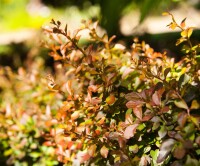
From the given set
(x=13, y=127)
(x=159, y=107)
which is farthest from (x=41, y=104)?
(x=159, y=107)

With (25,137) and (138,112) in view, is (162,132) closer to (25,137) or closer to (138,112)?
(138,112)

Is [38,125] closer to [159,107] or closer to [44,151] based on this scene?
[44,151]

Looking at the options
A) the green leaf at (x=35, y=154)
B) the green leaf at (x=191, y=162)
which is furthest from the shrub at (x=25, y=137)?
the green leaf at (x=191, y=162)

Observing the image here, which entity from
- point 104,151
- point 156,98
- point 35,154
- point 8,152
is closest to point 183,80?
point 156,98

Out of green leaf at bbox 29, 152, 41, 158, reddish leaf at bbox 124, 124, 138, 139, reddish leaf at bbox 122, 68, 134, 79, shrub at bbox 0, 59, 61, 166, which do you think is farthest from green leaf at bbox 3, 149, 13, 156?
reddish leaf at bbox 124, 124, 138, 139

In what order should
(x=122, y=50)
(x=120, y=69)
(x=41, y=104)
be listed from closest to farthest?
(x=120, y=69) → (x=122, y=50) → (x=41, y=104)

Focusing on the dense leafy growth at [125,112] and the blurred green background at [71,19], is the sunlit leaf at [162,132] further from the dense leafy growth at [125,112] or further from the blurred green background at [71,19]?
the blurred green background at [71,19]

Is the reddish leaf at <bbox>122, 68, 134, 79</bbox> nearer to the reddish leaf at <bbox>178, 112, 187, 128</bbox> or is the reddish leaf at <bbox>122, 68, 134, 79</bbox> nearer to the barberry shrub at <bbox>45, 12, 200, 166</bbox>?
the barberry shrub at <bbox>45, 12, 200, 166</bbox>

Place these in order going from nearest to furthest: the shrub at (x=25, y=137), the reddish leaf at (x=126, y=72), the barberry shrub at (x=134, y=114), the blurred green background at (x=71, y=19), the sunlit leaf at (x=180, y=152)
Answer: the sunlit leaf at (x=180, y=152) → the barberry shrub at (x=134, y=114) → the reddish leaf at (x=126, y=72) → the shrub at (x=25, y=137) → the blurred green background at (x=71, y=19)
